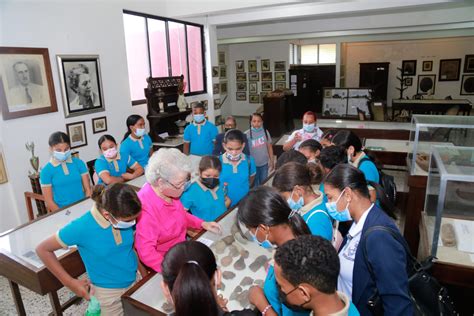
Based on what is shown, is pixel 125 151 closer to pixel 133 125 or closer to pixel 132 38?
pixel 133 125

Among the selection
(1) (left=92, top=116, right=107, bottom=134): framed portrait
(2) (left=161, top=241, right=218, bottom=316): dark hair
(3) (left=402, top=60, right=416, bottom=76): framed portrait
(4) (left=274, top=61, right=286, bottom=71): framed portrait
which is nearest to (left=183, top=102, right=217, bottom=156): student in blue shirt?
(1) (left=92, top=116, right=107, bottom=134): framed portrait

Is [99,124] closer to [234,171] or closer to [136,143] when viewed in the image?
[136,143]

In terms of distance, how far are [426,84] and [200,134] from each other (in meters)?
14.1

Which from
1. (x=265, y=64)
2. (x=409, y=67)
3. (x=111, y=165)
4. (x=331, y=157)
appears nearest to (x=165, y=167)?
(x=331, y=157)

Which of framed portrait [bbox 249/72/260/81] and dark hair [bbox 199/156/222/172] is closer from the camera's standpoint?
dark hair [bbox 199/156/222/172]

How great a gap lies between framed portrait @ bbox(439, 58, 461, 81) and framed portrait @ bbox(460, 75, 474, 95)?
296mm

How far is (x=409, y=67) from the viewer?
50.6 ft

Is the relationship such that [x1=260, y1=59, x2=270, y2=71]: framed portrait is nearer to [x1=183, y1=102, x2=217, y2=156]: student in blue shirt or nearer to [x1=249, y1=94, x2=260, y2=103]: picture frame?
[x1=249, y1=94, x2=260, y2=103]: picture frame

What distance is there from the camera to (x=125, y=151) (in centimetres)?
405

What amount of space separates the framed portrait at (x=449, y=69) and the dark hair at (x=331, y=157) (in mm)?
15091

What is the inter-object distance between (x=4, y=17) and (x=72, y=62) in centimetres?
97

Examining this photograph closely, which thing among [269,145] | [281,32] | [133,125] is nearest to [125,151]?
[133,125]

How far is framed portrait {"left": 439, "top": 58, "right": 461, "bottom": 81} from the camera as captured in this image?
48.3ft

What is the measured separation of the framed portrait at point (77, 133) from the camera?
15.9 feet
